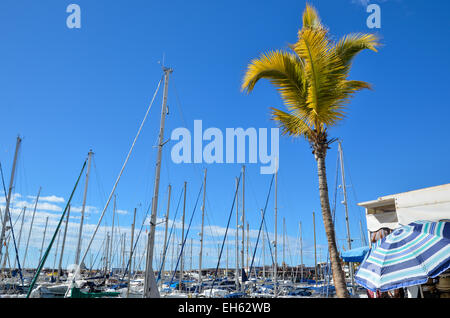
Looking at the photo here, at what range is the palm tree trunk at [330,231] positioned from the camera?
9.21 m

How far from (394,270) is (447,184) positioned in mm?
4063

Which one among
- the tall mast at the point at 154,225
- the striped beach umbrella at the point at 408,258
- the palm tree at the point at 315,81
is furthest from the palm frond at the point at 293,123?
the tall mast at the point at 154,225

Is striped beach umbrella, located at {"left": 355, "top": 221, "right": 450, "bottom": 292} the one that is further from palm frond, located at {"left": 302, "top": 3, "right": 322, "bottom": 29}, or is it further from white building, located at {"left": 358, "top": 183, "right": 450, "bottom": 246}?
palm frond, located at {"left": 302, "top": 3, "right": 322, "bottom": 29}

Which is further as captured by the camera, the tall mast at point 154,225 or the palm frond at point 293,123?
the tall mast at point 154,225

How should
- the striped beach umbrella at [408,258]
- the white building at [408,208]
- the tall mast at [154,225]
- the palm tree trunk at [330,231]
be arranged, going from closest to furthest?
1. the striped beach umbrella at [408,258]
2. the palm tree trunk at [330,231]
3. the white building at [408,208]
4. the tall mast at [154,225]

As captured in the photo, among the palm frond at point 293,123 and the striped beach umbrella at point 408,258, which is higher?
the palm frond at point 293,123

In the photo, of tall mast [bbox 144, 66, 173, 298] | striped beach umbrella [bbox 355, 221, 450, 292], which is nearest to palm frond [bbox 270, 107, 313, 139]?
striped beach umbrella [bbox 355, 221, 450, 292]

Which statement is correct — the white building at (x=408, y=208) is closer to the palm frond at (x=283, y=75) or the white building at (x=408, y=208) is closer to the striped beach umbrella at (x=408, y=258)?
the striped beach umbrella at (x=408, y=258)

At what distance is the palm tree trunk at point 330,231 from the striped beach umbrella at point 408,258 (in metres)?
0.55

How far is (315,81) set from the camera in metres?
10.4

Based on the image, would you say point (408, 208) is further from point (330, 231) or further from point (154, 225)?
point (154, 225)
